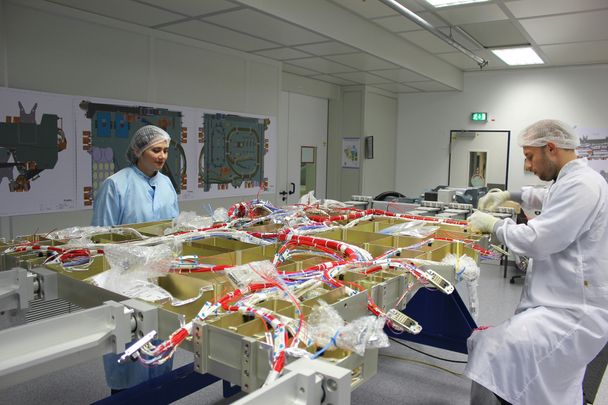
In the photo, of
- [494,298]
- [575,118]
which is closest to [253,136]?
[494,298]

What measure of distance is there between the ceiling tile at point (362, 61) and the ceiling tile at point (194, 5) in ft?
5.47

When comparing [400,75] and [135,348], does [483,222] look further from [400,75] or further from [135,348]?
[400,75]

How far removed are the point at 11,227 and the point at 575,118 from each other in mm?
6283

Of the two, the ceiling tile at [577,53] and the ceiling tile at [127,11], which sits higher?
the ceiling tile at [577,53]

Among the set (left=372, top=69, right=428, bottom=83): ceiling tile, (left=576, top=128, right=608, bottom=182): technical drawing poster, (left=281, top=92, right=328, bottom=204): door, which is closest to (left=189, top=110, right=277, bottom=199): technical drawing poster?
(left=281, top=92, right=328, bottom=204): door

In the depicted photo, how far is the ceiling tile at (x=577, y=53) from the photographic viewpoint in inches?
191

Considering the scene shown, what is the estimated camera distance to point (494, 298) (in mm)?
4195

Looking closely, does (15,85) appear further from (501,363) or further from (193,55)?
(501,363)

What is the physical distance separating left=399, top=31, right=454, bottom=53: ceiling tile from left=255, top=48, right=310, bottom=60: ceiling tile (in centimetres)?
107

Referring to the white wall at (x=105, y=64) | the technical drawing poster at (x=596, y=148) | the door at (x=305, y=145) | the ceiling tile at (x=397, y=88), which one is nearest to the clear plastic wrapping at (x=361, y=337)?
the white wall at (x=105, y=64)

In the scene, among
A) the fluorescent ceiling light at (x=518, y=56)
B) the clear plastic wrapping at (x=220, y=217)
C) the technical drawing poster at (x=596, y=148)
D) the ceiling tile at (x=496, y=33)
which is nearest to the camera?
the clear plastic wrapping at (x=220, y=217)

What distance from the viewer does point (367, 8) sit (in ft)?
12.9

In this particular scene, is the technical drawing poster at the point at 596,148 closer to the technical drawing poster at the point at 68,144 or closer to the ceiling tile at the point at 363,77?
the ceiling tile at the point at 363,77

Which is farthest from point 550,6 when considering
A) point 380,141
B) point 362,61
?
point 380,141
